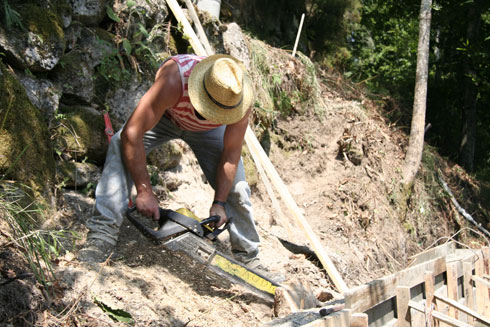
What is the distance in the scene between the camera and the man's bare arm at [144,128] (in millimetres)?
2809

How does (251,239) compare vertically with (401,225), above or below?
above

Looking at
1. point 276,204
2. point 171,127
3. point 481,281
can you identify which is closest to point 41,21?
point 171,127

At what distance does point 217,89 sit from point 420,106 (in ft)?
17.8

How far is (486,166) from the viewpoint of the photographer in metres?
10.5

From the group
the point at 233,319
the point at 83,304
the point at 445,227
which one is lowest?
the point at 445,227

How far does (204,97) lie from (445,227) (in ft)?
19.4

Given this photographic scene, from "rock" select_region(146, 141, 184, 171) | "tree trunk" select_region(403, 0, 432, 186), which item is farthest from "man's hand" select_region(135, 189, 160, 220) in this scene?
"tree trunk" select_region(403, 0, 432, 186)

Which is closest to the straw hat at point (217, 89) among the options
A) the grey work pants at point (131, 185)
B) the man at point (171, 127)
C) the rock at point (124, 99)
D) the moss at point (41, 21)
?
the man at point (171, 127)

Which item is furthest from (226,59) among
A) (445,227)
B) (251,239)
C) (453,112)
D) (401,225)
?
(453,112)

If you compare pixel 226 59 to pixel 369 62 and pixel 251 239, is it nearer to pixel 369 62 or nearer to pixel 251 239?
pixel 251 239

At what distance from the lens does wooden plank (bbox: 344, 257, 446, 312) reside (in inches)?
102

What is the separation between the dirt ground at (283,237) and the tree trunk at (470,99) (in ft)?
7.53

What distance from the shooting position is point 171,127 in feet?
10.9

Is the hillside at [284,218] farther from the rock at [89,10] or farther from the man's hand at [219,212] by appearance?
the rock at [89,10]
